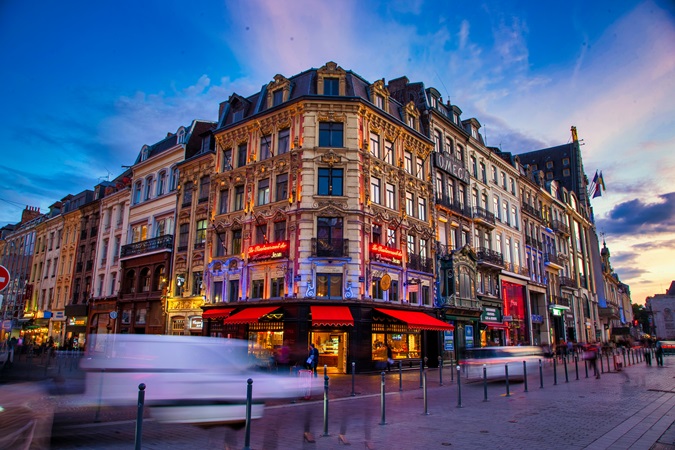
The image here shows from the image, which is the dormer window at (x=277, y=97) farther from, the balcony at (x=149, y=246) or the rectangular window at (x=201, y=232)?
the balcony at (x=149, y=246)

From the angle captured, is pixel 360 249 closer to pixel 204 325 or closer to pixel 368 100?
pixel 368 100

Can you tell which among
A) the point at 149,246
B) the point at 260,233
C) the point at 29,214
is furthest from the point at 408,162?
the point at 29,214

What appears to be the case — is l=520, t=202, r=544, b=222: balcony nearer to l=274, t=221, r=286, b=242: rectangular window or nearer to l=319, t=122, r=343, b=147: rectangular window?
l=319, t=122, r=343, b=147: rectangular window

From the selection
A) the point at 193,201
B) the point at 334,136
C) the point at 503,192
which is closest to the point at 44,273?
the point at 193,201

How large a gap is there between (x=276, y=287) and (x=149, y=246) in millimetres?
13810

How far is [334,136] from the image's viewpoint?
2792cm

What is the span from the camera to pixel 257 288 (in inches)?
1092

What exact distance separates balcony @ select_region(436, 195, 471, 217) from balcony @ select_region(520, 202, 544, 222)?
1247cm

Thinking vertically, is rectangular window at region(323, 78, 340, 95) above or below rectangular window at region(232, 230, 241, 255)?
above

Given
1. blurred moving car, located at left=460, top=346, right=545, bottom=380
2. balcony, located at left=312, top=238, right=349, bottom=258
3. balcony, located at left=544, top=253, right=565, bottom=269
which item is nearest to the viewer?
blurred moving car, located at left=460, top=346, right=545, bottom=380

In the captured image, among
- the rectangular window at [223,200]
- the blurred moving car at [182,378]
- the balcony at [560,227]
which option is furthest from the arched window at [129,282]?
the balcony at [560,227]

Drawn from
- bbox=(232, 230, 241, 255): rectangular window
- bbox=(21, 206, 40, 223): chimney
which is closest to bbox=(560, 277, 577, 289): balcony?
bbox=(232, 230, 241, 255): rectangular window

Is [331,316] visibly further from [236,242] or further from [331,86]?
[331,86]

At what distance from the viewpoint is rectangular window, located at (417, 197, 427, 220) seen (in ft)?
104
